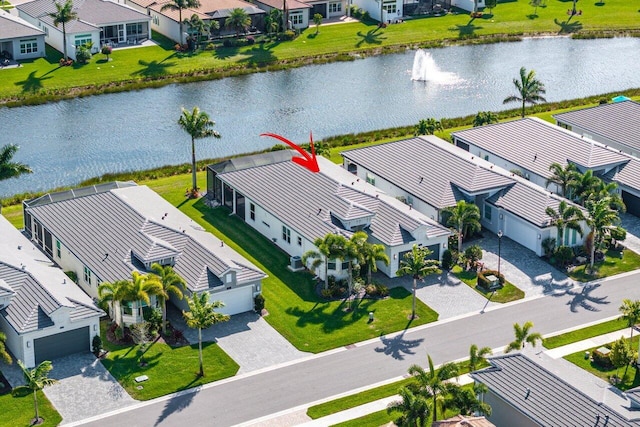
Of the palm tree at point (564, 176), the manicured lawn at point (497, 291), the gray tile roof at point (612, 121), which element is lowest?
the manicured lawn at point (497, 291)

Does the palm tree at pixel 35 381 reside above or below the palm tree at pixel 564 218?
below

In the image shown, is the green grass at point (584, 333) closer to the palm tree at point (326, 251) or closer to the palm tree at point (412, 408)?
the palm tree at point (326, 251)

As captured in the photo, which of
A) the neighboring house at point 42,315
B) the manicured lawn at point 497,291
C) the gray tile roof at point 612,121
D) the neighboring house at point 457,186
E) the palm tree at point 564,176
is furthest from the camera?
the gray tile roof at point 612,121

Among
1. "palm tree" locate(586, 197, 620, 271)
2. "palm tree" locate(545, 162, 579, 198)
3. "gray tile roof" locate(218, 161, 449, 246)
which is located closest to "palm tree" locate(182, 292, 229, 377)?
"gray tile roof" locate(218, 161, 449, 246)

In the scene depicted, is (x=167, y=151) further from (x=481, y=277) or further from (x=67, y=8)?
(x=481, y=277)

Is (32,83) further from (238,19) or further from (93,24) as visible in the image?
(238,19)

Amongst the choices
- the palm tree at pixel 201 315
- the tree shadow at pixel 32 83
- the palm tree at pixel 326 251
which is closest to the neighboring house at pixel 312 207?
the palm tree at pixel 326 251

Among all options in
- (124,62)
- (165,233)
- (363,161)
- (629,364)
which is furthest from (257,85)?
(629,364)
